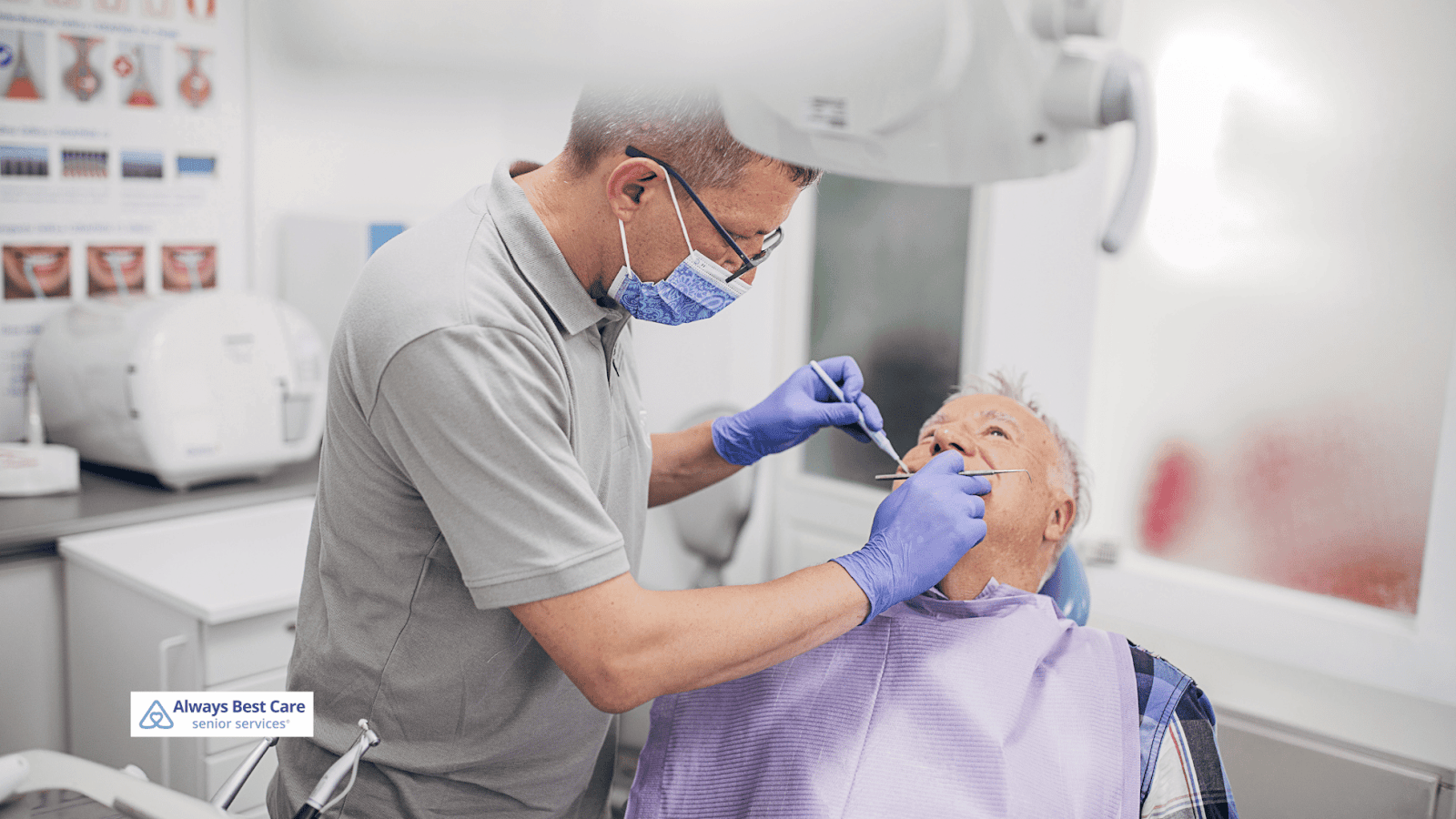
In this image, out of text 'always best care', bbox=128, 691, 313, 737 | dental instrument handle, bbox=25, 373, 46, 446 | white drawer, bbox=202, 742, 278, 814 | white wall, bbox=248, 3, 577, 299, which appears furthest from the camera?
white wall, bbox=248, 3, 577, 299

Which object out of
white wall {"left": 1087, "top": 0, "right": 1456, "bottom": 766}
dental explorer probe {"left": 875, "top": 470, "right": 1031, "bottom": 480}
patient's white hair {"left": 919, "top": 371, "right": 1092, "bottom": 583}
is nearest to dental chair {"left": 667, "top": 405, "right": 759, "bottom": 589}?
white wall {"left": 1087, "top": 0, "right": 1456, "bottom": 766}

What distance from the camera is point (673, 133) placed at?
3.35 feet

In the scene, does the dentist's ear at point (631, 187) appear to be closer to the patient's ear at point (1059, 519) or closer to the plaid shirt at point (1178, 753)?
the patient's ear at point (1059, 519)

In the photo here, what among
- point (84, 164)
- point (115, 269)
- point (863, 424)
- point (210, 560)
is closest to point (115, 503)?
point (210, 560)

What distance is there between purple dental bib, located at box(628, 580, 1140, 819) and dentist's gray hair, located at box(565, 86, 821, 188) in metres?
0.65

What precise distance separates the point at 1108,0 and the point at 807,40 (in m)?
0.21

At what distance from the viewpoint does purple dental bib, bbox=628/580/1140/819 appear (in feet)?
3.81

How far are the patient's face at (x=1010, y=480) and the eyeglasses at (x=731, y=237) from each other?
420 millimetres

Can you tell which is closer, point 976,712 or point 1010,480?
point 976,712

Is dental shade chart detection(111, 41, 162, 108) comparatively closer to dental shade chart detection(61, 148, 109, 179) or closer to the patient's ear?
dental shade chart detection(61, 148, 109, 179)

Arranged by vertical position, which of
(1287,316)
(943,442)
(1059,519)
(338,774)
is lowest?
(338,774)

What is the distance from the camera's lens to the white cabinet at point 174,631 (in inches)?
71.9

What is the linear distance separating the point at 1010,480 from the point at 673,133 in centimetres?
68

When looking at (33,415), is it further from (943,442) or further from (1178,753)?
(1178,753)
